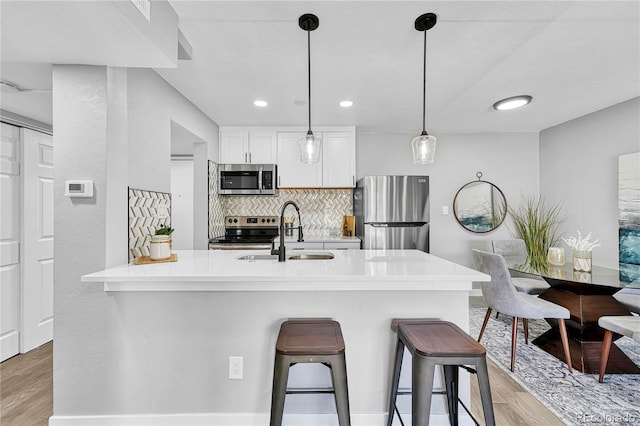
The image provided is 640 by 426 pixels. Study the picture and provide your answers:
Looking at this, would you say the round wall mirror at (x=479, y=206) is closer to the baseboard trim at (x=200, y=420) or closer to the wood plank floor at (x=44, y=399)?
the wood plank floor at (x=44, y=399)

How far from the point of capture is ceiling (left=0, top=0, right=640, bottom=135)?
1695mm

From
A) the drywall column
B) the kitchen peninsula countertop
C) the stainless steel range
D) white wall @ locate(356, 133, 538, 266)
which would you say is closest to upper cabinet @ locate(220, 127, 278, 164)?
the stainless steel range

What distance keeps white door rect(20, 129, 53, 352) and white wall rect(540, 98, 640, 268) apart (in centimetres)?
579

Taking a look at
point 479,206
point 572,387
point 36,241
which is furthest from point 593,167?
point 36,241

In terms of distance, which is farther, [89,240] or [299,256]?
[299,256]

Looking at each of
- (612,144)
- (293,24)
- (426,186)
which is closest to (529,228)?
(612,144)

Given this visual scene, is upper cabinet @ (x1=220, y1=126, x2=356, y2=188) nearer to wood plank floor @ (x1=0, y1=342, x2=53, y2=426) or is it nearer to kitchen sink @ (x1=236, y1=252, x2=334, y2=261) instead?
kitchen sink @ (x1=236, y1=252, x2=334, y2=261)

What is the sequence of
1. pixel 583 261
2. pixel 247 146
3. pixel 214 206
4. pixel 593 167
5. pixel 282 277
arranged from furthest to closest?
1. pixel 247 146
2. pixel 214 206
3. pixel 593 167
4. pixel 583 261
5. pixel 282 277

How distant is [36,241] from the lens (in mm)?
2916

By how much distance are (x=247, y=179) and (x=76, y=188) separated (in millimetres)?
2287

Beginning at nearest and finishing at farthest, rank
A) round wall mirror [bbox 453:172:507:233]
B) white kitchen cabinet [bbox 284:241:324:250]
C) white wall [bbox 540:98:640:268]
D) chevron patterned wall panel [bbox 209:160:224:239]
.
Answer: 1. white wall [bbox 540:98:640:268]
2. white kitchen cabinet [bbox 284:241:324:250]
3. chevron patterned wall panel [bbox 209:160:224:239]
4. round wall mirror [bbox 453:172:507:233]

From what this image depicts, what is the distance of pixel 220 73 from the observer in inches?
97.4

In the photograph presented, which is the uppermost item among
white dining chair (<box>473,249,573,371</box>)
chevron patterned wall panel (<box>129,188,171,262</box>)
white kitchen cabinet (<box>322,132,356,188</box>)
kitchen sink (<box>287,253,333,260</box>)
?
white kitchen cabinet (<box>322,132,356,188</box>)

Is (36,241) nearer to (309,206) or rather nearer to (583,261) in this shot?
(309,206)
